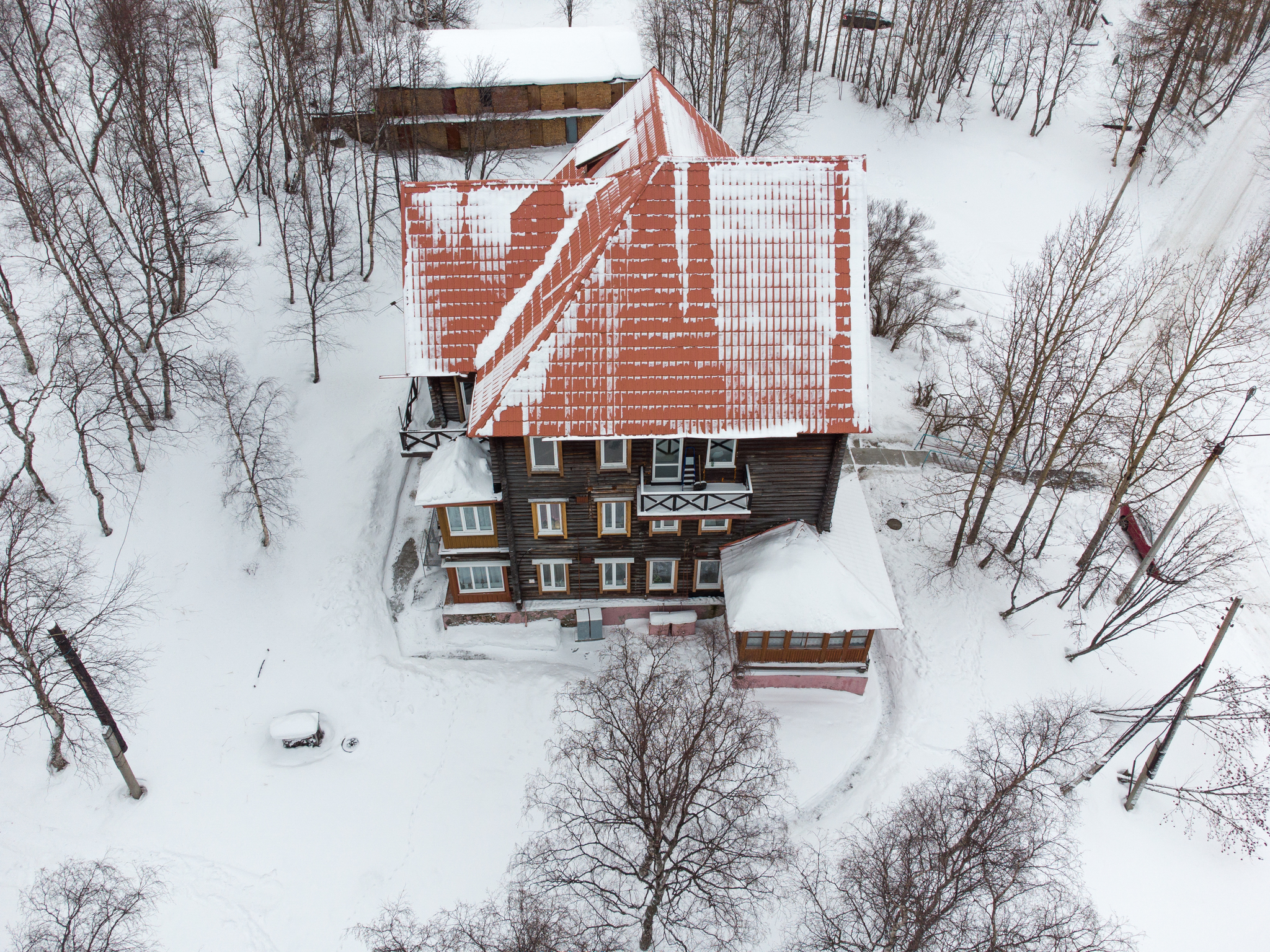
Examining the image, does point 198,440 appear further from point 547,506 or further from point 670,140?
point 670,140

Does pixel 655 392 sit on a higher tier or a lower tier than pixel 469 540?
higher

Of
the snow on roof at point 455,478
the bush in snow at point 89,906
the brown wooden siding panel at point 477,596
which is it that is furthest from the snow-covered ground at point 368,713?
the snow on roof at point 455,478

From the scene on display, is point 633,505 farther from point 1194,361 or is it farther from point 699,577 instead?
point 1194,361

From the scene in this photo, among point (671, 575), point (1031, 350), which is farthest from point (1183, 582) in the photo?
point (671, 575)

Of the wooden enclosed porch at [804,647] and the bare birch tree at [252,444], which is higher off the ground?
the bare birch tree at [252,444]

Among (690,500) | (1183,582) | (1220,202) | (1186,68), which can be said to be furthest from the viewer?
(1186,68)

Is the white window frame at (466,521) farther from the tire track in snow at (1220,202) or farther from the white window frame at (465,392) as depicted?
the tire track in snow at (1220,202)
